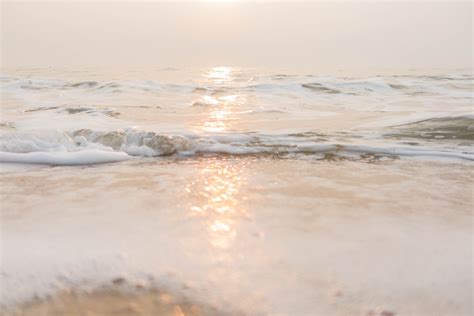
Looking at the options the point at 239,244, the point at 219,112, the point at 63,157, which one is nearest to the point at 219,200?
the point at 239,244

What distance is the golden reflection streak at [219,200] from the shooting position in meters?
1.76

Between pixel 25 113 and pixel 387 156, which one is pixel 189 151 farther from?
pixel 25 113

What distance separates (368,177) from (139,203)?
1447 millimetres

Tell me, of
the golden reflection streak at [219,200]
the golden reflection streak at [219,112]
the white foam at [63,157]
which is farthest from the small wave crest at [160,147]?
the golden reflection streak at [219,112]

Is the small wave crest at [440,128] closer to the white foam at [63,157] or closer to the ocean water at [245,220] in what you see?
the ocean water at [245,220]

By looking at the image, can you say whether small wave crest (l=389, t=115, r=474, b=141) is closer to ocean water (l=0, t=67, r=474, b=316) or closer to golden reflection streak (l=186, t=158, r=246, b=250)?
ocean water (l=0, t=67, r=474, b=316)

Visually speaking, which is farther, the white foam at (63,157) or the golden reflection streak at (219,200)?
the white foam at (63,157)

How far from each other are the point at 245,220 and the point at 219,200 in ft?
1.09

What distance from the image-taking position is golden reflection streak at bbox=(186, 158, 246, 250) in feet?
5.78

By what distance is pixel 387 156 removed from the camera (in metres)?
3.44

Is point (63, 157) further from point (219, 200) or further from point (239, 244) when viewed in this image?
point (239, 244)

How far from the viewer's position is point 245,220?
1.91m

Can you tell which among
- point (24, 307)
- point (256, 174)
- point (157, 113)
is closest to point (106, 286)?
point (24, 307)

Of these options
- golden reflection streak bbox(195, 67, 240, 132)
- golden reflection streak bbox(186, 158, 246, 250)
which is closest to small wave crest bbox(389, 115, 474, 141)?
golden reflection streak bbox(195, 67, 240, 132)
